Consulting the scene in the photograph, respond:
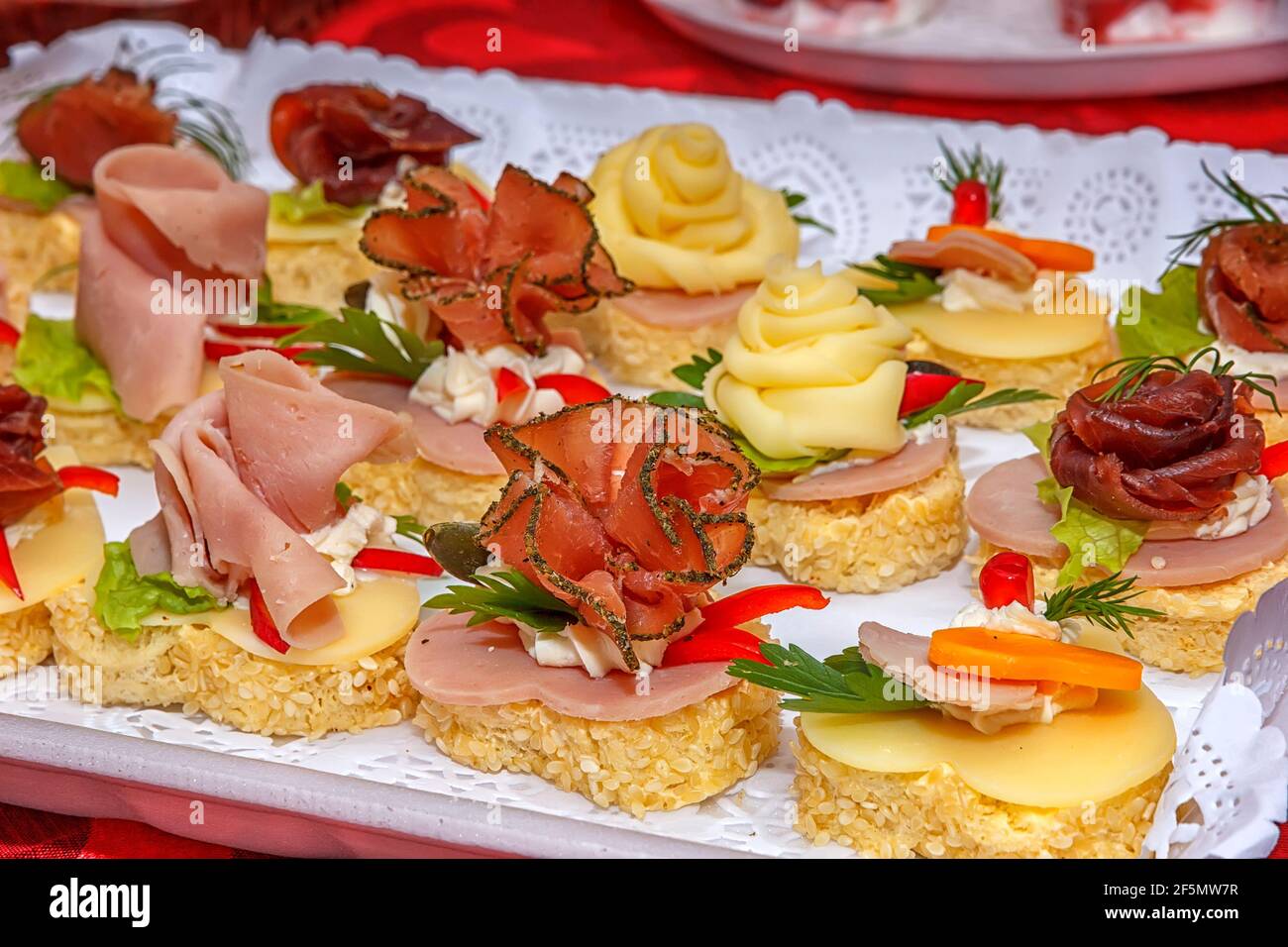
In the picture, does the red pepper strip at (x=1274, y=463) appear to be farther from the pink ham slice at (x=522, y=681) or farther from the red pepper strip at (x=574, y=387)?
the red pepper strip at (x=574, y=387)

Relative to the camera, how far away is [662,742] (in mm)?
3572

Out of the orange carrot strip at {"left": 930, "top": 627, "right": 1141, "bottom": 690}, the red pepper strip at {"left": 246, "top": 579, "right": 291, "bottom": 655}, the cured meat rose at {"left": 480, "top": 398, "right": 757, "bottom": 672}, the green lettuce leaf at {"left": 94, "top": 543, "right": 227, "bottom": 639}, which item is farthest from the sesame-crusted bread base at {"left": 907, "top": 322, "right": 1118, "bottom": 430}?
the green lettuce leaf at {"left": 94, "top": 543, "right": 227, "bottom": 639}

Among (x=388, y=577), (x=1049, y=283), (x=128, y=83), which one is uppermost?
(x=128, y=83)

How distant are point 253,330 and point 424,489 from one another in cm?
93

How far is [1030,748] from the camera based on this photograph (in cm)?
337

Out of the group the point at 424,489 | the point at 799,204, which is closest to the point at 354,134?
the point at 799,204

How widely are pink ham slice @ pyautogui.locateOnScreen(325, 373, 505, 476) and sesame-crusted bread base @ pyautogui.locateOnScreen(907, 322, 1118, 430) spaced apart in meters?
1.38

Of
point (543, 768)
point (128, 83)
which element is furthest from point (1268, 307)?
point (128, 83)

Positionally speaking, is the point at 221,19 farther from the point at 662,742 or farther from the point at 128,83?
the point at 662,742

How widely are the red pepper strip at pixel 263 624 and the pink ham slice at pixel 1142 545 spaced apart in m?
1.74

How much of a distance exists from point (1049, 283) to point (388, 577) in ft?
7.70

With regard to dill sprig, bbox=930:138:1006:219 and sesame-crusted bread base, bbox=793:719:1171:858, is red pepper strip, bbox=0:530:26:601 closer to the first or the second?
sesame-crusted bread base, bbox=793:719:1171:858

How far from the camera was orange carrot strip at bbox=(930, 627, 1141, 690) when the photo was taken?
331 cm
